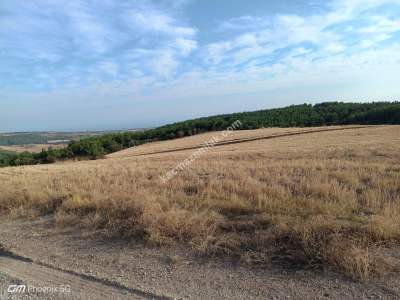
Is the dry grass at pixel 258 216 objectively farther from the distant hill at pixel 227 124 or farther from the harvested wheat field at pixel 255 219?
the distant hill at pixel 227 124

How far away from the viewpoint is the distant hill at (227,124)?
242 feet

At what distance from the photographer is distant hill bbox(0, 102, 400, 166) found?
73875 mm

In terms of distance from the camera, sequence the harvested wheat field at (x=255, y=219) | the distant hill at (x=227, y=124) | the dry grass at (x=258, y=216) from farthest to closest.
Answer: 1. the distant hill at (x=227, y=124)
2. the dry grass at (x=258, y=216)
3. the harvested wheat field at (x=255, y=219)

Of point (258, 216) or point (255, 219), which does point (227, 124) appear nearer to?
point (258, 216)

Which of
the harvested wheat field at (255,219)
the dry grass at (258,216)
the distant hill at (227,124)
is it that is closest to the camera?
the harvested wheat field at (255,219)

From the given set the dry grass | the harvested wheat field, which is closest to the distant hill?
the harvested wheat field


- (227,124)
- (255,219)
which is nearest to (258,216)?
(255,219)

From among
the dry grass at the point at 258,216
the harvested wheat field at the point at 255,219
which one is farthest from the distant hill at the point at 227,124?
the dry grass at the point at 258,216

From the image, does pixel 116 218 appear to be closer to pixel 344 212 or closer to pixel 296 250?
pixel 296 250

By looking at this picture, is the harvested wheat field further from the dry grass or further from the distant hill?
the distant hill

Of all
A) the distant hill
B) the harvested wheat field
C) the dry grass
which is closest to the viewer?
the harvested wheat field

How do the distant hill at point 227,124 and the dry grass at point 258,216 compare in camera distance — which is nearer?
the dry grass at point 258,216

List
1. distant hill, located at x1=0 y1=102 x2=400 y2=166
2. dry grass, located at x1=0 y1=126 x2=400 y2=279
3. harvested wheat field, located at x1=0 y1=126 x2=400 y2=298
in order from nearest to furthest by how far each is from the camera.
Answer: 1. harvested wheat field, located at x1=0 y1=126 x2=400 y2=298
2. dry grass, located at x1=0 y1=126 x2=400 y2=279
3. distant hill, located at x1=0 y1=102 x2=400 y2=166

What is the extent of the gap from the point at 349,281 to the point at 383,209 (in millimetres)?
2605
